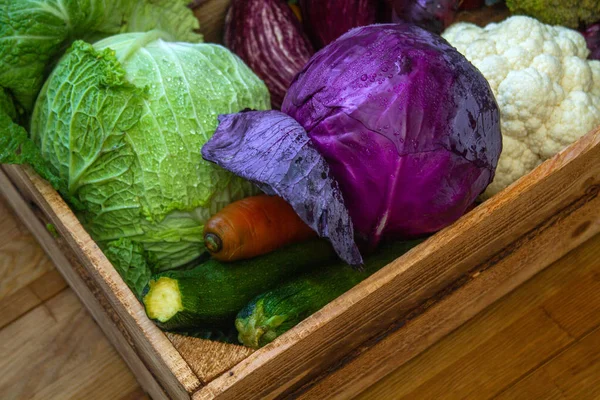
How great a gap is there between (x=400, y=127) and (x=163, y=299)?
41 cm

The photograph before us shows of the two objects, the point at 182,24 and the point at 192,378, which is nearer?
the point at 192,378

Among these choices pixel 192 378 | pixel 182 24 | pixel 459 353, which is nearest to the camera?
pixel 192 378

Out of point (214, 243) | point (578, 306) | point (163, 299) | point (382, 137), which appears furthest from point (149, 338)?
point (578, 306)

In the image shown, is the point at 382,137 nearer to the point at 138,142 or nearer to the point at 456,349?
the point at 138,142

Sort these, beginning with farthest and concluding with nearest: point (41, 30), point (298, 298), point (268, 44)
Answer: point (268, 44) < point (41, 30) < point (298, 298)

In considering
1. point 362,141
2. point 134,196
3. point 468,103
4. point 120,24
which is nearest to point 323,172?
point 362,141

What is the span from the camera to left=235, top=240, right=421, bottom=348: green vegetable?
971 mm

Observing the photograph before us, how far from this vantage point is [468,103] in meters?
0.97

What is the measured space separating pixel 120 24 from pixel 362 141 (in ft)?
1.97

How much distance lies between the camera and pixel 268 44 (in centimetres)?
145

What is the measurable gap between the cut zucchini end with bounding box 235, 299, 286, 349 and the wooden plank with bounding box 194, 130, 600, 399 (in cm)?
5

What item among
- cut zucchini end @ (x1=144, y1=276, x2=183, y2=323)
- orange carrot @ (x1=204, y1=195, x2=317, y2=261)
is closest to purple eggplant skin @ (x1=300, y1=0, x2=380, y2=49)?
orange carrot @ (x1=204, y1=195, x2=317, y2=261)

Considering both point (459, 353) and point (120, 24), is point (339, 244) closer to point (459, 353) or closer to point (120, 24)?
point (459, 353)

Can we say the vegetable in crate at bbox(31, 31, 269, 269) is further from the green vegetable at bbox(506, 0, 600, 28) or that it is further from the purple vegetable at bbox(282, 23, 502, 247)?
the green vegetable at bbox(506, 0, 600, 28)
